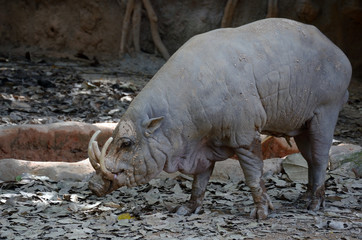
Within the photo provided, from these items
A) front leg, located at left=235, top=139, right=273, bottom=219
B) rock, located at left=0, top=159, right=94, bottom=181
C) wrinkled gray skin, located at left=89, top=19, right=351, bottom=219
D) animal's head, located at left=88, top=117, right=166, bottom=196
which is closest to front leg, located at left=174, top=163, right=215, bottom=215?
wrinkled gray skin, located at left=89, top=19, right=351, bottom=219

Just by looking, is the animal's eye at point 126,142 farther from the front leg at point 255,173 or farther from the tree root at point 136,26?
the tree root at point 136,26

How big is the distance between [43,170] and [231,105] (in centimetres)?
236

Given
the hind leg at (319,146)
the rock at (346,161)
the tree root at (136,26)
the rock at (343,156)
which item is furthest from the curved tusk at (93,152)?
the tree root at (136,26)

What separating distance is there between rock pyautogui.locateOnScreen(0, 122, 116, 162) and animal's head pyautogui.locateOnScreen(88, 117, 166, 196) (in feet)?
7.34

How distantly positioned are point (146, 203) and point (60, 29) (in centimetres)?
833

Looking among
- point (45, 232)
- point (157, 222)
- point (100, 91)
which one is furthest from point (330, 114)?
point (100, 91)

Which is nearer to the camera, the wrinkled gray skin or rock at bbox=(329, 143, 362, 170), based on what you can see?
the wrinkled gray skin

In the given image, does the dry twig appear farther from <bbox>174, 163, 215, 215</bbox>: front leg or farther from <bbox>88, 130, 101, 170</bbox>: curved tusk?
<bbox>88, 130, 101, 170</bbox>: curved tusk

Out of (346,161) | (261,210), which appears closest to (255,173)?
(261,210)

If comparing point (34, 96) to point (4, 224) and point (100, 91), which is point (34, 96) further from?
point (4, 224)

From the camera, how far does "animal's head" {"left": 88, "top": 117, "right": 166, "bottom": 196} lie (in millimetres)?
4336

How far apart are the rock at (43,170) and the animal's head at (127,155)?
4.76 feet

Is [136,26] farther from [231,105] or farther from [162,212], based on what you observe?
[231,105]

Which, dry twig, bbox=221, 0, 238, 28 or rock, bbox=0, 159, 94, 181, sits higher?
dry twig, bbox=221, 0, 238, 28
